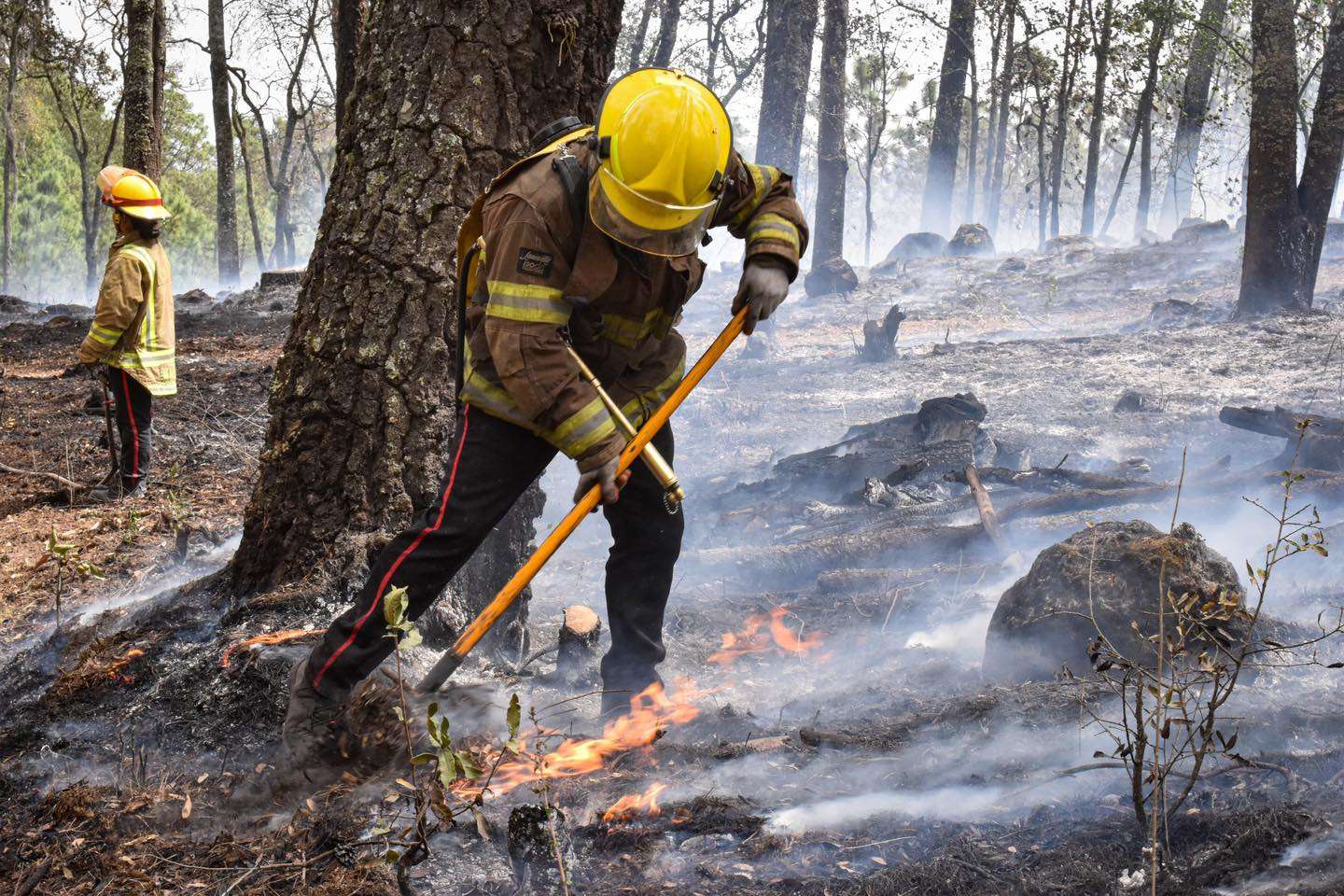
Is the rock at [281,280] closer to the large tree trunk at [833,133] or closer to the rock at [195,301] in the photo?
the rock at [195,301]

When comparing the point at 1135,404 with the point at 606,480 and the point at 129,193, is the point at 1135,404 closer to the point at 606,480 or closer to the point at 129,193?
the point at 606,480

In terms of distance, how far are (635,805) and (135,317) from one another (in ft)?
16.2

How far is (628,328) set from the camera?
9.66 ft

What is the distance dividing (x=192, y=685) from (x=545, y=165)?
2.16 metres

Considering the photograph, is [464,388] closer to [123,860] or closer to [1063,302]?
[123,860]

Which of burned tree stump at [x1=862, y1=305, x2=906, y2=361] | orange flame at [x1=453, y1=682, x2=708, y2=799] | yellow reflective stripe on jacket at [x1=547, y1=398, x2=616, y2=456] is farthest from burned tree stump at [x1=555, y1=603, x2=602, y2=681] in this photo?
burned tree stump at [x1=862, y1=305, x2=906, y2=361]

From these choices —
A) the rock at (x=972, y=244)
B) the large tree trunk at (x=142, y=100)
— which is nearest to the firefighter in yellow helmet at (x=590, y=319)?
the large tree trunk at (x=142, y=100)

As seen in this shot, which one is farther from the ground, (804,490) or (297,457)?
(297,457)

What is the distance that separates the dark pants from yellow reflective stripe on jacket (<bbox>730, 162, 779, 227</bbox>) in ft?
15.1

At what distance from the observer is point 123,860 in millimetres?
A: 2510

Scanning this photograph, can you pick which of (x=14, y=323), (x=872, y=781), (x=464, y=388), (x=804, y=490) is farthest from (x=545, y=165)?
(x=14, y=323)

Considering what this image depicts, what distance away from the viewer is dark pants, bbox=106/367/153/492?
611 cm

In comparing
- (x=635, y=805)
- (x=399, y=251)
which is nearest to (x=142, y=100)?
(x=399, y=251)

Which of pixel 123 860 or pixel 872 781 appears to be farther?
pixel 872 781
